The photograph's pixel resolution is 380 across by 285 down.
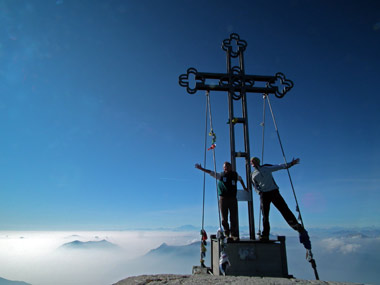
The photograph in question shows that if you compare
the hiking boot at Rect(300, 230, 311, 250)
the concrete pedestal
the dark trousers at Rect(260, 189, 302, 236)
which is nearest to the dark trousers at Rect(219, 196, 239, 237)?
the concrete pedestal

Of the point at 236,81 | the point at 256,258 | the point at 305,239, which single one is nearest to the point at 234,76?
the point at 236,81

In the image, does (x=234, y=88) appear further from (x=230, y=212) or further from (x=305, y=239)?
(x=305, y=239)

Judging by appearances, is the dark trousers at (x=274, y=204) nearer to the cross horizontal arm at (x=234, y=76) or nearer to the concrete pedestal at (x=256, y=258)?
the concrete pedestal at (x=256, y=258)

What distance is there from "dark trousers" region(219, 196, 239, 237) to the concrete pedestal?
51cm

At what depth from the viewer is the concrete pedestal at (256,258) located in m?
5.72

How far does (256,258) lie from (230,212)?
4.22ft

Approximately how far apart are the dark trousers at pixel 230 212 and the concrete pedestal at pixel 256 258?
506 millimetres

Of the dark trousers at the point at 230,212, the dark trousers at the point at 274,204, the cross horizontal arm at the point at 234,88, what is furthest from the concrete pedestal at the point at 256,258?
the cross horizontal arm at the point at 234,88

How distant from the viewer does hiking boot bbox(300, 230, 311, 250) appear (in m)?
5.99

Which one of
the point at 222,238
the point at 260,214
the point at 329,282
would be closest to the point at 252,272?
the point at 222,238

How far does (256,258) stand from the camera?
19.1ft

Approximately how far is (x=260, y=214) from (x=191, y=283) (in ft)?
11.8

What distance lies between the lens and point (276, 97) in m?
8.44

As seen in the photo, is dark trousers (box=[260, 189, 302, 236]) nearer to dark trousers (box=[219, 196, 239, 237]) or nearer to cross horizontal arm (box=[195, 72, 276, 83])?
dark trousers (box=[219, 196, 239, 237])
